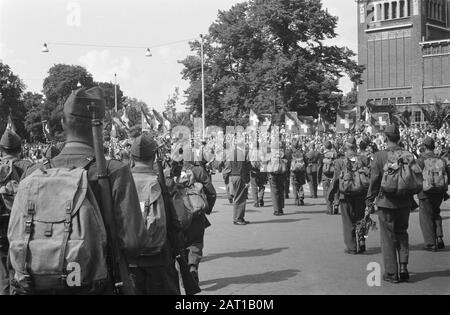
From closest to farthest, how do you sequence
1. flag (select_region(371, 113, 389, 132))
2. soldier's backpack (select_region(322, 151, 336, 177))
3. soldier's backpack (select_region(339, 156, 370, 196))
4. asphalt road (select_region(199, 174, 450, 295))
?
1. asphalt road (select_region(199, 174, 450, 295))
2. soldier's backpack (select_region(339, 156, 370, 196))
3. soldier's backpack (select_region(322, 151, 336, 177))
4. flag (select_region(371, 113, 389, 132))

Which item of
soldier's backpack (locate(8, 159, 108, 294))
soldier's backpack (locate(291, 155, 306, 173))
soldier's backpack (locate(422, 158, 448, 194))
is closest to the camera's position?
soldier's backpack (locate(8, 159, 108, 294))

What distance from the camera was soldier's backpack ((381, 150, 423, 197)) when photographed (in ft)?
27.2

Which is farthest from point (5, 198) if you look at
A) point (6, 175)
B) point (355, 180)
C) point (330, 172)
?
point (330, 172)

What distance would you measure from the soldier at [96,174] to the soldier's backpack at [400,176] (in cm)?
531

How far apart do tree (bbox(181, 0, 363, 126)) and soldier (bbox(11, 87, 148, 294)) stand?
43.5 m

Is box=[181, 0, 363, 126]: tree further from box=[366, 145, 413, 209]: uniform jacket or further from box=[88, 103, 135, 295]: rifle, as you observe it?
box=[88, 103, 135, 295]: rifle

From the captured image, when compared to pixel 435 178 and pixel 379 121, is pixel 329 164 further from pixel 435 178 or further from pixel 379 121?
pixel 379 121

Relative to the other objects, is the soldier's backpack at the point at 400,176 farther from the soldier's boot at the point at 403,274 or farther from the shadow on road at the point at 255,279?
the shadow on road at the point at 255,279

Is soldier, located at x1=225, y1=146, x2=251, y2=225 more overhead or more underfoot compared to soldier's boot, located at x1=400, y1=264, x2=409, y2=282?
more overhead

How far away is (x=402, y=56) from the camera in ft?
289

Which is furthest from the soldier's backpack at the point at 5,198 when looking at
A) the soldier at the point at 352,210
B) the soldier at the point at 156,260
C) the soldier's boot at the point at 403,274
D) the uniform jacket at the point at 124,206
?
the soldier at the point at 352,210

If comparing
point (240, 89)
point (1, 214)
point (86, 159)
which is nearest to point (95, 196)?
point (86, 159)

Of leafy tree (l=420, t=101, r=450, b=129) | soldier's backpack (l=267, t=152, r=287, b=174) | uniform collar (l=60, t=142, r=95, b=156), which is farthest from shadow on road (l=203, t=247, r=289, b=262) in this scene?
leafy tree (l=420, t=101, r=450, b=129)

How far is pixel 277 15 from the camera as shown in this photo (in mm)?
49344
